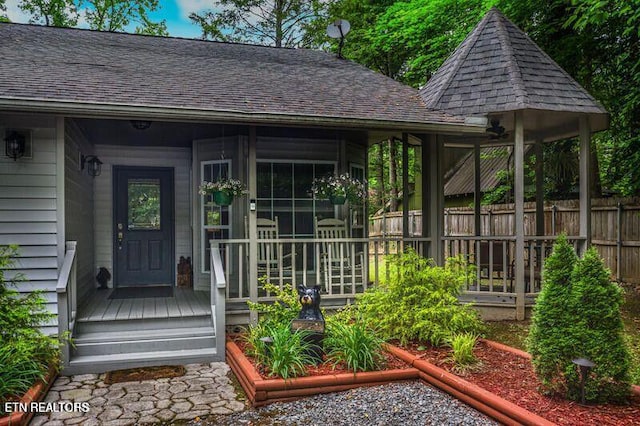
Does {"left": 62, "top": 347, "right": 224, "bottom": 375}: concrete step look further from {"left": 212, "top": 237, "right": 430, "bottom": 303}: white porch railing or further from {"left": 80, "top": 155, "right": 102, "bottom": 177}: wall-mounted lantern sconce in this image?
{"left": 80, "top": 155, "right": 102, "bottom": 177}: wall-mounted lantern sconce

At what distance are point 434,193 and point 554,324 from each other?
3289 millimetres

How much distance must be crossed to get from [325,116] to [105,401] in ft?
12.0

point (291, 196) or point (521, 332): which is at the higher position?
point (291, 196)

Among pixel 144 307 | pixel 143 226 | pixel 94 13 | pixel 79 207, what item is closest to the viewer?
pixel 144 307

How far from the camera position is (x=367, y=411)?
359cm

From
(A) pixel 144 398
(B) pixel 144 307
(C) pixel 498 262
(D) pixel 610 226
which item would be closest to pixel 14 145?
(B) pixel 144 307

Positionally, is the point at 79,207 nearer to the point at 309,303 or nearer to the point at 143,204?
the point at 143,204

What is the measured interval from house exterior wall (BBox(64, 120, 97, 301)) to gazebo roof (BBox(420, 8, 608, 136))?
4685 mm

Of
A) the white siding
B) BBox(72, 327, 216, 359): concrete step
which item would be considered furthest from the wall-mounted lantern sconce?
BBox(72, 327, 216, 359): concrete step

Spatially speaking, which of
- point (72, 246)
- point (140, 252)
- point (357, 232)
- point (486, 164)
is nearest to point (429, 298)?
point (357, 232)

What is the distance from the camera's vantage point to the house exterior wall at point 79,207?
5438 millimetres

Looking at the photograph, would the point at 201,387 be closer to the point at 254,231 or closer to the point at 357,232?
the point at 254,231

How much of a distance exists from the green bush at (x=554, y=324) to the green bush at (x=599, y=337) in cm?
5

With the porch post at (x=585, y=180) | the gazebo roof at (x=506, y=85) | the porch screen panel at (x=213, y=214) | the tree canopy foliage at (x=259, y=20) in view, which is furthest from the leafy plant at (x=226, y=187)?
the tree canopy foliage at (x=259, y=20)
